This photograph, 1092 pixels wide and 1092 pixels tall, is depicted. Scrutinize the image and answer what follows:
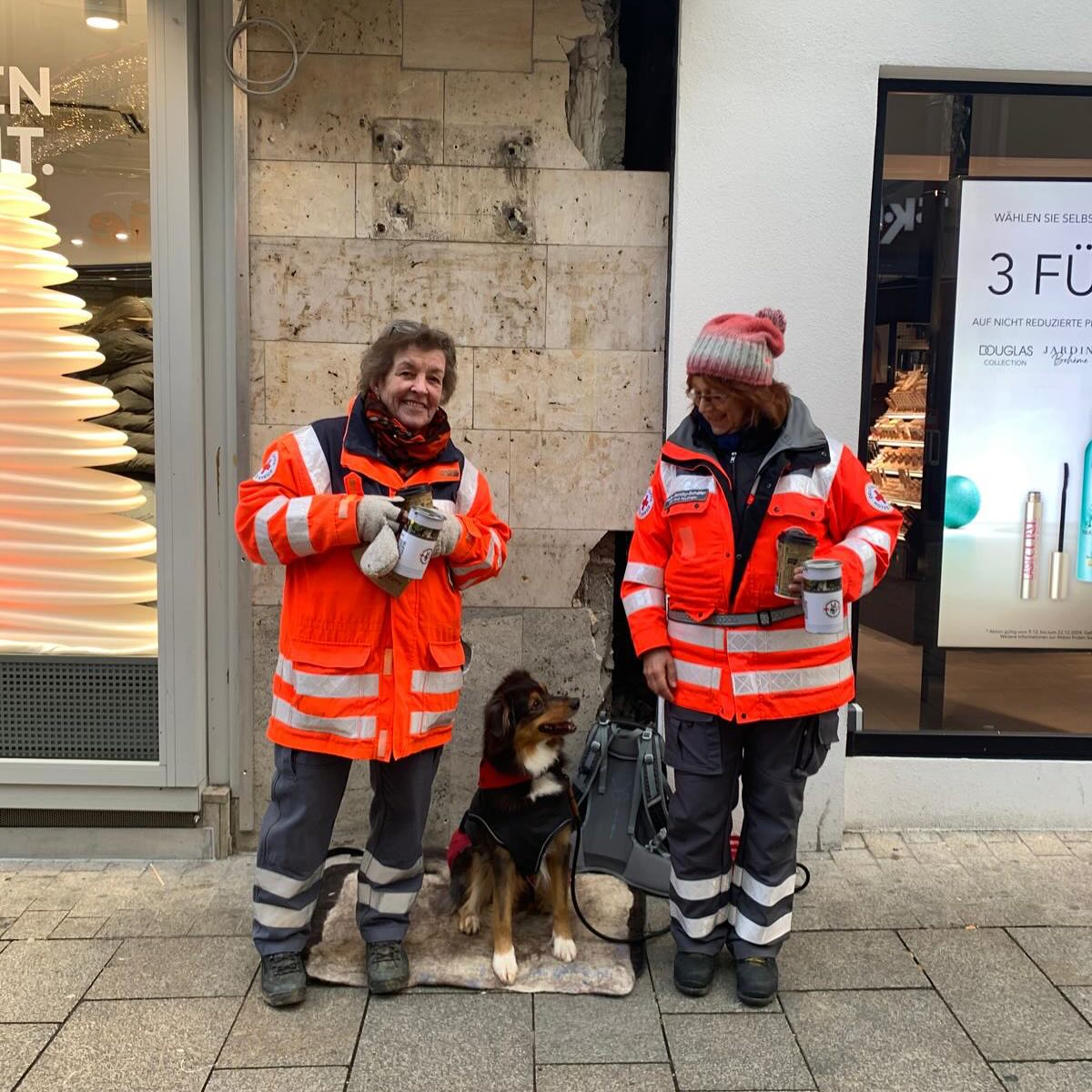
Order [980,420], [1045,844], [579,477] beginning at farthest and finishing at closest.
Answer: [980,420]
[1045,844]
[579,477]

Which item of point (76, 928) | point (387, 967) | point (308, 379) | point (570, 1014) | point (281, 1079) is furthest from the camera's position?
point (308, 379)

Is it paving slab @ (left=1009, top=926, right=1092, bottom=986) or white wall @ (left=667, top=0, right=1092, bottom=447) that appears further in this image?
white wall @ (left=667, top=0, right=1092, bottom=447)

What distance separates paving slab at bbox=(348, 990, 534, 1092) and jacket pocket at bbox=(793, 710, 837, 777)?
1139 mm

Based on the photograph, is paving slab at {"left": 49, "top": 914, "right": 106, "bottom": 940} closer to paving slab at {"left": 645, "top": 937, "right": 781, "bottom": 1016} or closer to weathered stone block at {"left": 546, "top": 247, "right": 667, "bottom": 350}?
paving slab at {"left": 645, "top": 937, "right": 781, "bottom": 1016}

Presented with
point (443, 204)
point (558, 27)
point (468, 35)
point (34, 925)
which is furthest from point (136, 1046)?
point (558, 27)

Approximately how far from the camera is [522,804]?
3.30 meters

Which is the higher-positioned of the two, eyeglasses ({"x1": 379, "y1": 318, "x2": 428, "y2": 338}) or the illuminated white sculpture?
eyeglasses ({"x1": 379, "y1": 318, "x2": 428, "y2": 338})

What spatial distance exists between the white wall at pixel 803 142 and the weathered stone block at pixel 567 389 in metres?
0.15

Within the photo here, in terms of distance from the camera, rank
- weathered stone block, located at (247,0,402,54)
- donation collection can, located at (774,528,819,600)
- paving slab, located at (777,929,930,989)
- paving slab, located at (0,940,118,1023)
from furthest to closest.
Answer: weathered stone block, located at (247,0,402,54) → paving slab, located at (777,929,930,989) → paving slab, located at (0,940,118,1023) → donation collection can, located at (774,528,819,600)

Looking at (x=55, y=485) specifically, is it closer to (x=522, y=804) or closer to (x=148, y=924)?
(x=148, y=924)

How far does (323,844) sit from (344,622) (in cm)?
76

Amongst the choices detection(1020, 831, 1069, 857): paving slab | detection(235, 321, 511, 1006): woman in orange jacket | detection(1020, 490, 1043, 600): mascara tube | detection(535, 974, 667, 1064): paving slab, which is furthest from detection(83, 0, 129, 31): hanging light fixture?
detection(1020, 831, 1069, 857): paving slab

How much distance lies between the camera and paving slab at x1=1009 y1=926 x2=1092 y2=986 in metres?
3.31

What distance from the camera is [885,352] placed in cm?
435
